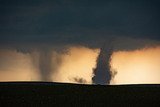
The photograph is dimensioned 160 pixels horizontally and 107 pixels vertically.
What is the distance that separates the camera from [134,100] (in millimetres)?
68062

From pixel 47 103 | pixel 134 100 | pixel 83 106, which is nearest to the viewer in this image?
pixel 83 106

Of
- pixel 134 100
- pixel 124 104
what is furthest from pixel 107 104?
pixel 134 100

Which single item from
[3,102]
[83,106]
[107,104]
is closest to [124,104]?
[107,104]

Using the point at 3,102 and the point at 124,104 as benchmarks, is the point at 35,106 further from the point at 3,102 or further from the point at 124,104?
the point at 124,104

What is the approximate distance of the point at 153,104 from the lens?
204 ft

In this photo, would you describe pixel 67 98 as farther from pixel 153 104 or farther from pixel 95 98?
pixel 153 104

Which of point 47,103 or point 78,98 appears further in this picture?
point 78,98

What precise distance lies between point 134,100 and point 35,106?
611 inches

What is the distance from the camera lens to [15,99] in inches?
2685

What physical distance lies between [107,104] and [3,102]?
43.8 ft

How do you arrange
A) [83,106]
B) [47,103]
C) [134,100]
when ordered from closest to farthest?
1. [83,106]
2. [47,103]
3. [134,100]

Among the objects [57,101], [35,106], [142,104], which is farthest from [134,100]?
[35,106]

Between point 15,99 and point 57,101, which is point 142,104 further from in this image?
point 15,99

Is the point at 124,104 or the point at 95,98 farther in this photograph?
the point at 95,98
